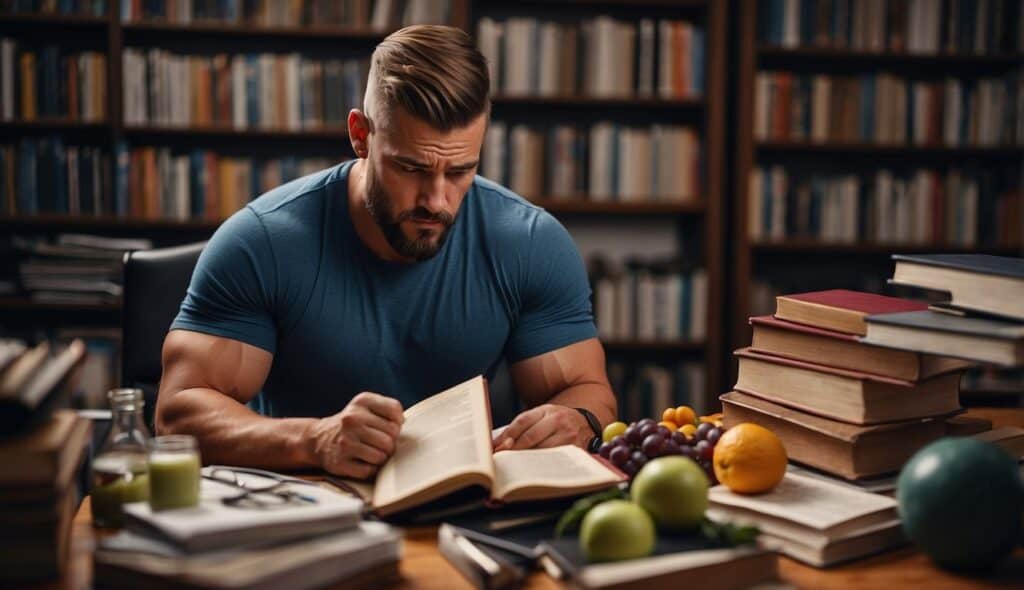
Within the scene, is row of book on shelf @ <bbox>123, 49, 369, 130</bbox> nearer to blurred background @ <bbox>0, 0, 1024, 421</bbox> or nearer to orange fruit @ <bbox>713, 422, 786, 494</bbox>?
blurred background @ <bbox>0, 0, 1024, 421</bbox>

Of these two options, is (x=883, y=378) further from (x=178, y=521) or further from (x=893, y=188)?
(x=893, y=188)

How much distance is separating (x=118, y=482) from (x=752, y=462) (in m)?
0.66

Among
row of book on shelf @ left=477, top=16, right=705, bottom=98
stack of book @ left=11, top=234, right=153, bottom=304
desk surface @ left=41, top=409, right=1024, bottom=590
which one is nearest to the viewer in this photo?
desk surface @ left=41, top=409, right=1024, bottom=590

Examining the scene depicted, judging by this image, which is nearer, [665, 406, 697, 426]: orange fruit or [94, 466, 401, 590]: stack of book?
[94, 466, 401, 590]: stack of book

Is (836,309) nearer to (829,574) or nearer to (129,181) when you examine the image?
(829,574)

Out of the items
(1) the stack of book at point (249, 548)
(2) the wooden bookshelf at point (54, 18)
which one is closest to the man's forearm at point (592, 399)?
(1) the stack of book at point (249, 548)

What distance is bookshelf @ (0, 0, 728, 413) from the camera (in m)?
3.31

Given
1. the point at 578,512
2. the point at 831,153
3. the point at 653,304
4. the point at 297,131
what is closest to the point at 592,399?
the point at 578,512

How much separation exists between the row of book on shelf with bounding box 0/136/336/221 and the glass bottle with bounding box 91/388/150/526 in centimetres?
236

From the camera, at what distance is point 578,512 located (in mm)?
985

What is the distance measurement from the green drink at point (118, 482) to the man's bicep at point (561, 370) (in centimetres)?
80

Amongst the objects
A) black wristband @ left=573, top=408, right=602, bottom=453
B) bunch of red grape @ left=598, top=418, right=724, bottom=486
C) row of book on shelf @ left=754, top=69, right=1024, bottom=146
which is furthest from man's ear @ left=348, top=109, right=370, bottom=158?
row of book on shelf @ left=754, top=69, right=1024, bottom=146

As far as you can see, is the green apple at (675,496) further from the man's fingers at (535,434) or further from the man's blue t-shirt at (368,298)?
the man's blue t-shirt at (368,298)

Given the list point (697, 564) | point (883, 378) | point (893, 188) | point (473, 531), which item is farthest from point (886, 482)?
point (893, 188)
